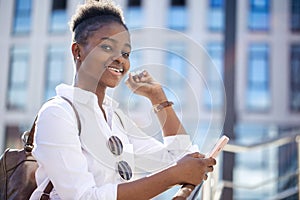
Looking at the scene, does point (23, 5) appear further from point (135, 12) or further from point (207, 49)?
point (207, 49)

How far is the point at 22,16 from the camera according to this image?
1015 centimetres

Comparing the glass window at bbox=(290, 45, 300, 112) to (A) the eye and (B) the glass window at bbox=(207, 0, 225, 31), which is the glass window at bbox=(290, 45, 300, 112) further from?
(A) the eye

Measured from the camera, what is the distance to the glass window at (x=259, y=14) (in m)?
9.88

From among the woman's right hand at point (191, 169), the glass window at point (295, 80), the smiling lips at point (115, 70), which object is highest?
the smiling lips at point (115, 70)

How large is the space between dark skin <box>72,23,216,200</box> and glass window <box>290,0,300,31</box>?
372 inches

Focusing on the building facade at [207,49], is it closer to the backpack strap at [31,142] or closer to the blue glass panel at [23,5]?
the blue glass panel at [23,5]

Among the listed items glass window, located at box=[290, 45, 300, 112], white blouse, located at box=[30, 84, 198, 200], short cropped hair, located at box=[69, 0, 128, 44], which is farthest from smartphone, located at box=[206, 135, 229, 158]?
glass window, located at box=[290, 45, 300, 112]


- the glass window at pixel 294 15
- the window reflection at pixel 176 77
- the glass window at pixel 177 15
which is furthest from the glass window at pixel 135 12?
the window reflection at pixel 176 77

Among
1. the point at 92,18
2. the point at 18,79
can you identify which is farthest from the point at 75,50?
the point at 18,79

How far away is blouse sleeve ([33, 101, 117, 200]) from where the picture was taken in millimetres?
736

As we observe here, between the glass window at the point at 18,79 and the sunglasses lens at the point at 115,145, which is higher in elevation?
the sunglasses lens at the point at 115,145

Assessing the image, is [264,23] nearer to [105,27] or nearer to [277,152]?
[277,152]

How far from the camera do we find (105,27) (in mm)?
845

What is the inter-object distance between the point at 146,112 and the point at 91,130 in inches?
7.3
